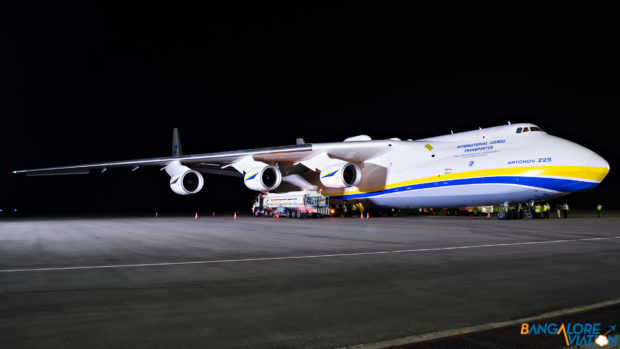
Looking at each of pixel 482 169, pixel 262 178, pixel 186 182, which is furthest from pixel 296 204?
pixel 482 169

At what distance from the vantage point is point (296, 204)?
2533cm

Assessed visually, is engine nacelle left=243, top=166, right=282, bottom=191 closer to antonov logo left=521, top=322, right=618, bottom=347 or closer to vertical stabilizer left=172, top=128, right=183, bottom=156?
vertical stabilizer left=172, top=128, right=183, bottom=156

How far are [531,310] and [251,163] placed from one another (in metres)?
21.4

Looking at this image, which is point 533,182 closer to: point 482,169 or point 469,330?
point 482,169

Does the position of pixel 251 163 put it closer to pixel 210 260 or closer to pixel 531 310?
pixel 210 260

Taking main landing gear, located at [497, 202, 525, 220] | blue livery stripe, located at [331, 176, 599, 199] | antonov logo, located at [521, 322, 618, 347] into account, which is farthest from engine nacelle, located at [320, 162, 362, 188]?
antonov logo, located at [521, 322, 618, 347]

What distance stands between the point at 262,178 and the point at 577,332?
20715 mm

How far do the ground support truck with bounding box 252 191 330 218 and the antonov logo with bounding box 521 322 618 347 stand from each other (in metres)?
21.1

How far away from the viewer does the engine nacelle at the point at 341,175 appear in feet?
75.4

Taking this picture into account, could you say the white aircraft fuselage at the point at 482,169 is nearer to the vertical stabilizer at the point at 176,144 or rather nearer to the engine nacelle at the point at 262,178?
the engine nacelle at the point at 262,178

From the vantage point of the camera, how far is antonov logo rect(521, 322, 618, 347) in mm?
3297

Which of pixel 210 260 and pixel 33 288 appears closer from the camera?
pixel 33 288

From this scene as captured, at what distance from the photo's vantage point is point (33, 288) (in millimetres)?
5352

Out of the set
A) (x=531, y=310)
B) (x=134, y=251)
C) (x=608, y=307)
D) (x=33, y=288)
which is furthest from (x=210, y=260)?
(x=608, y=307)
